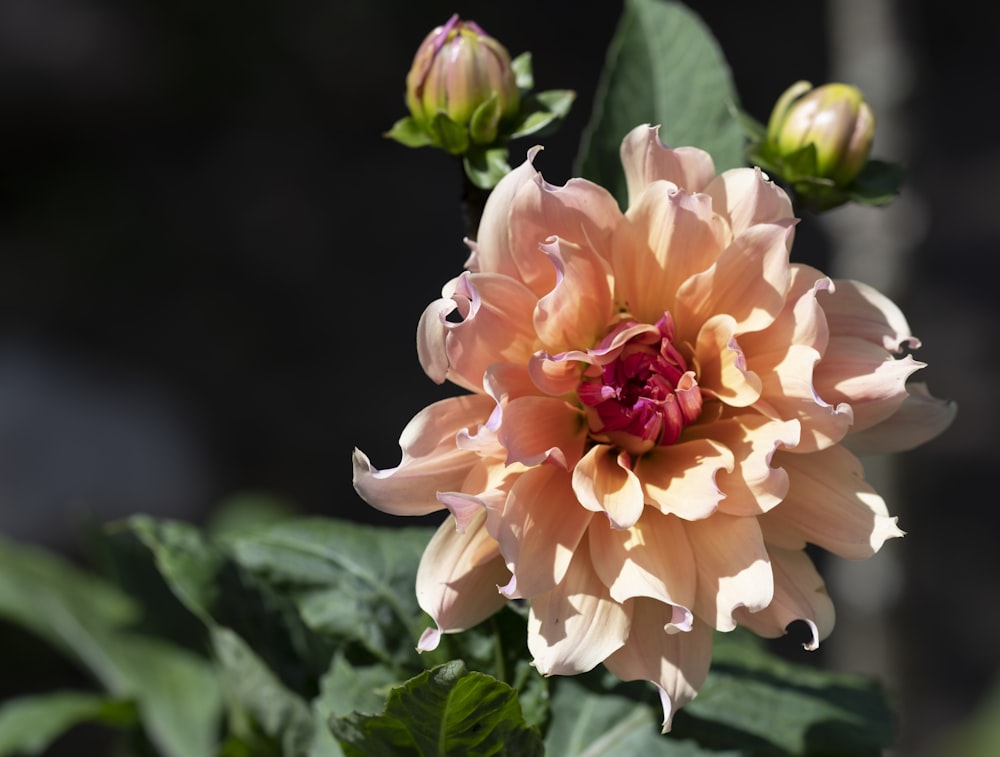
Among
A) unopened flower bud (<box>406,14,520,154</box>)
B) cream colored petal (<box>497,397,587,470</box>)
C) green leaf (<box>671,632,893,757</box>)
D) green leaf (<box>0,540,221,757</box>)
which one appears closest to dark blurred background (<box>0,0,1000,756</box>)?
green leaf (<box>0,540,221,757</box>)

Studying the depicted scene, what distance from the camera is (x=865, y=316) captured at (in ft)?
2.44

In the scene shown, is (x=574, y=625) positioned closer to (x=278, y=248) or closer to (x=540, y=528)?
(x=540, y=528)

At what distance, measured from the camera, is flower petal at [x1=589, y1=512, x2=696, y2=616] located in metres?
0.68

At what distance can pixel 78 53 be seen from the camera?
167 inches

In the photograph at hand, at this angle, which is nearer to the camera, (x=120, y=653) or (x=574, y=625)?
(x=574, y=625)

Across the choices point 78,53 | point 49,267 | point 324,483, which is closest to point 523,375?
point 324,483

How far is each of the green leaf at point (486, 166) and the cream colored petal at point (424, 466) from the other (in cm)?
17

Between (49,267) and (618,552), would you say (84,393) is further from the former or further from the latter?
(618,552)

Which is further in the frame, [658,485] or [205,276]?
[205,276]

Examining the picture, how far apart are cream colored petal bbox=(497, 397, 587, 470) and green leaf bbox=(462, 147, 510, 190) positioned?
0.16m

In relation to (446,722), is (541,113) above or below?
above

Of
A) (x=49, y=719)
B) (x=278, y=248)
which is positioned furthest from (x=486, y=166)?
(x=278, y=248)

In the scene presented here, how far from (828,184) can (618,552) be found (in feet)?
1.06

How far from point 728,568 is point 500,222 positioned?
0.25 meters
